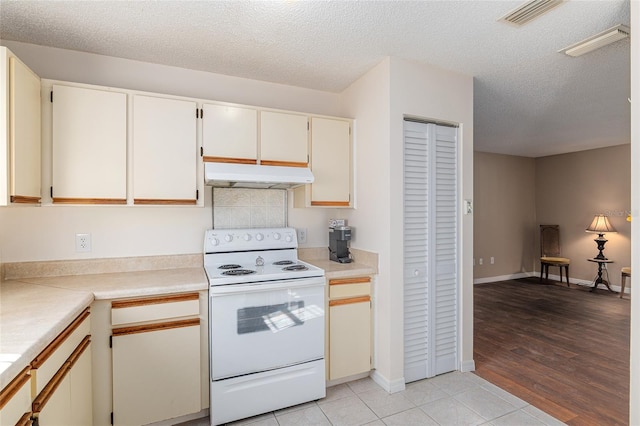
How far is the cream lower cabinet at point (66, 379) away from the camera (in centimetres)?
132

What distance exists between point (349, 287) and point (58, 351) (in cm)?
177

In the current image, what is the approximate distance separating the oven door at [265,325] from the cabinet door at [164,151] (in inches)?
30.2

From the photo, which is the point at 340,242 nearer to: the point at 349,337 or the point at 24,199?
the point at 349,337

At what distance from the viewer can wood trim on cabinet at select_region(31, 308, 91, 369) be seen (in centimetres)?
129

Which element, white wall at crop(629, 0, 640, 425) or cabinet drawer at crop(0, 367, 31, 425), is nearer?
cabinet drawer at crop(0, 367, 31, 425)

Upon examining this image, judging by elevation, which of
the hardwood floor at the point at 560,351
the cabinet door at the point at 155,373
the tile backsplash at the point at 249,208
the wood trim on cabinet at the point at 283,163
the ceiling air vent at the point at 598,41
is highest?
the ceiling air vent at the point at 598,41

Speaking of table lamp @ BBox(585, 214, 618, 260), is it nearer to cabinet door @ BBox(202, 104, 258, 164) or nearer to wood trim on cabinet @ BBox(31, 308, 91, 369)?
cabinet door @ BBox(202, 104, 258, 164)

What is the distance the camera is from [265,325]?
87.4 inches

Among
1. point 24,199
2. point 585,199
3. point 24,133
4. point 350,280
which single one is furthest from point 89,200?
point 585,199

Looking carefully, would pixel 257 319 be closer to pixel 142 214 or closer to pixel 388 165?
pixel 142 214

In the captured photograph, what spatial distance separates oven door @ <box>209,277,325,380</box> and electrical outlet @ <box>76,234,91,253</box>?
3.38 ft

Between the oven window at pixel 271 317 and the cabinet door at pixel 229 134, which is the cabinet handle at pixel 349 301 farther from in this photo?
the cabinet door at pixel 229 134

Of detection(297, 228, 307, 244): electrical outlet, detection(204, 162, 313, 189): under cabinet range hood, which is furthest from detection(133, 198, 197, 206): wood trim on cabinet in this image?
detection(297, 228, 307, 244): electrical outlet

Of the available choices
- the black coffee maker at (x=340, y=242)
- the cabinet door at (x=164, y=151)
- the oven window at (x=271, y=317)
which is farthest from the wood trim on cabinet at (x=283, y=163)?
the oven window at (x=271, y=317)
